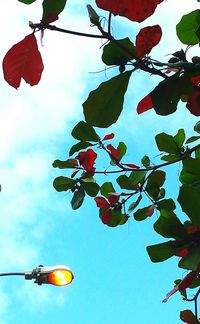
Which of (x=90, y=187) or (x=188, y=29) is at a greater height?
(x=90, y=187)

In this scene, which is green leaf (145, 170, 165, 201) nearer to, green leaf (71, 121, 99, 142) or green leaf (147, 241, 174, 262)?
green leaf (71, 121, 99, 142)

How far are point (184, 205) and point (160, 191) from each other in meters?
0.71

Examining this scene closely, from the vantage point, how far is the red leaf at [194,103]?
36.2 inches

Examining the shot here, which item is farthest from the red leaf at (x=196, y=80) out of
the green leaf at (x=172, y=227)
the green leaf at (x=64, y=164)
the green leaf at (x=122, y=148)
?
the green leaf at (x=64, y=164)

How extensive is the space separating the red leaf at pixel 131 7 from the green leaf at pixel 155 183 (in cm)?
84

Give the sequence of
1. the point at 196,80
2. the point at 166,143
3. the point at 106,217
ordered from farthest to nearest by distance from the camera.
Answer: the point at 106,217, the point at 166,143, the point at 196,80

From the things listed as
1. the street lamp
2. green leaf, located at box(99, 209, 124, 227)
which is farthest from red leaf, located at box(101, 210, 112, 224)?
the street lamp

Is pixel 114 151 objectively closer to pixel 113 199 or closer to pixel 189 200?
pixel 113 199

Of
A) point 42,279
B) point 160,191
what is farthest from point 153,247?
point 42,279

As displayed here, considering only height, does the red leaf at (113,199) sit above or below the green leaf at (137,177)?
above

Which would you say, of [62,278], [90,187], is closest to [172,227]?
[90,187]

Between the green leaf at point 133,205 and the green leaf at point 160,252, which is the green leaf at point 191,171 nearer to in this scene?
the green leaf at point 160,252

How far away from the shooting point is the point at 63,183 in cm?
178

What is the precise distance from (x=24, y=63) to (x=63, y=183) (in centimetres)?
102
